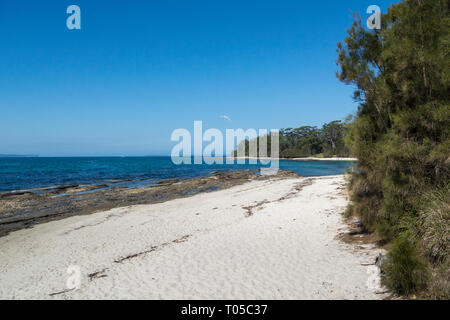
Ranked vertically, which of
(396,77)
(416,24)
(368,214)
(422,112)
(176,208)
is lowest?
(176,208)

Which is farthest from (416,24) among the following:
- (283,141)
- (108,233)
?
(283,141)

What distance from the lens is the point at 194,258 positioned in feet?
26.0

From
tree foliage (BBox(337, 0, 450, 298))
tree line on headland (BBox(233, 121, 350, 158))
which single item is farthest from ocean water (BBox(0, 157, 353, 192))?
Result: tree line on headland (BBox(233, 121, 350, 158))

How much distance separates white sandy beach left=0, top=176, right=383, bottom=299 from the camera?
5934 millimetres

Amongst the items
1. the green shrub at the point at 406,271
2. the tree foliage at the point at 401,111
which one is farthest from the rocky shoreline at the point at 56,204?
the tree foliage at the point at 401,111

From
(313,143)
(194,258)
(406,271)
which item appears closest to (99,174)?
(194,258)

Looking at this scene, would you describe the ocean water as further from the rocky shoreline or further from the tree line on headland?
the tree line on headland

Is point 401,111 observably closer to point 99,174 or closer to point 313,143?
point 99,174
